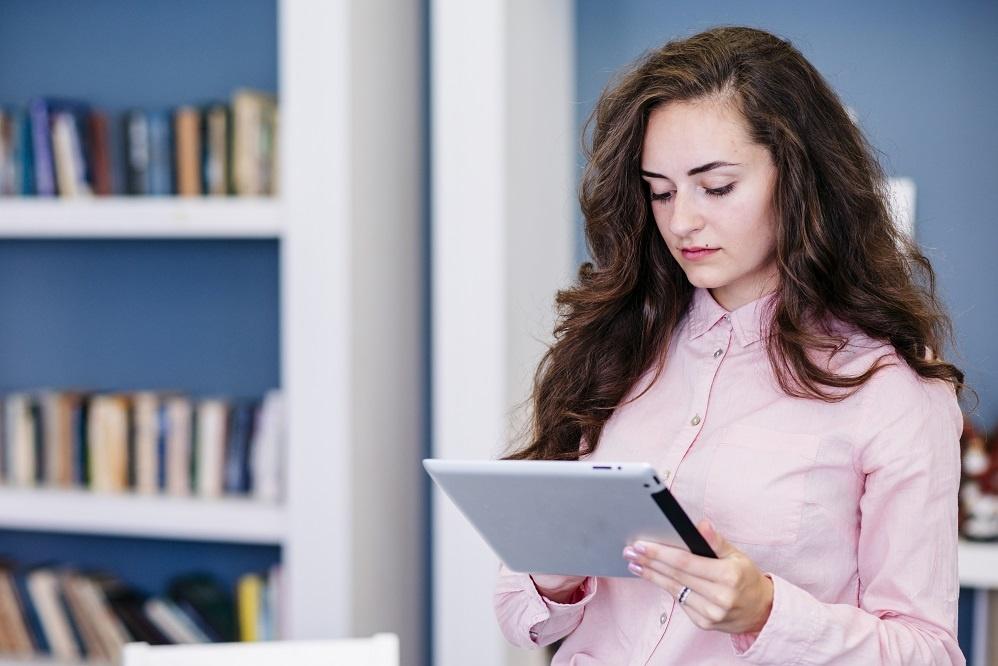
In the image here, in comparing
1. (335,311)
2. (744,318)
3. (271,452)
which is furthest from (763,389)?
(271,452)

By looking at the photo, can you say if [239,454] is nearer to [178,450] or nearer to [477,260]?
[178,450]

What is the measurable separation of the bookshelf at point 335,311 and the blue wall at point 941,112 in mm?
740

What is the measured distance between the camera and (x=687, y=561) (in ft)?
3.61

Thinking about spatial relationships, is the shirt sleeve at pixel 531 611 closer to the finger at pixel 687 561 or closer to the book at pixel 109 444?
the finger at pixel 687 561

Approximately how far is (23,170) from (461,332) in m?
1.12

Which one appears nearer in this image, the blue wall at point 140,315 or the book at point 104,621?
the book at point 104,621

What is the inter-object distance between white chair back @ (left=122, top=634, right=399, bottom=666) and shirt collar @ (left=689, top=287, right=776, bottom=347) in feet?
2.38

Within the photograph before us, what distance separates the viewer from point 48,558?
286 centimetres

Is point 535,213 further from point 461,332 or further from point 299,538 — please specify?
point 299,538

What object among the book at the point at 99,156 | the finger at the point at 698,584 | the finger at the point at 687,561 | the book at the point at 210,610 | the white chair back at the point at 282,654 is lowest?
the book at the point at 210,610

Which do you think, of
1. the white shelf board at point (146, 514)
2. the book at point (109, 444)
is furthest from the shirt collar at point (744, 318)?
the book at point (109, 444)

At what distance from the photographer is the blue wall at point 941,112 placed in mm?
2471

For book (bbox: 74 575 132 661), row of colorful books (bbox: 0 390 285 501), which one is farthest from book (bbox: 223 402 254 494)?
book (bbox: 74 575 132 661)

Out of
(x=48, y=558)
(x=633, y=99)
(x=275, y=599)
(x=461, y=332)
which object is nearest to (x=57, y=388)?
(x=48, y=558)
